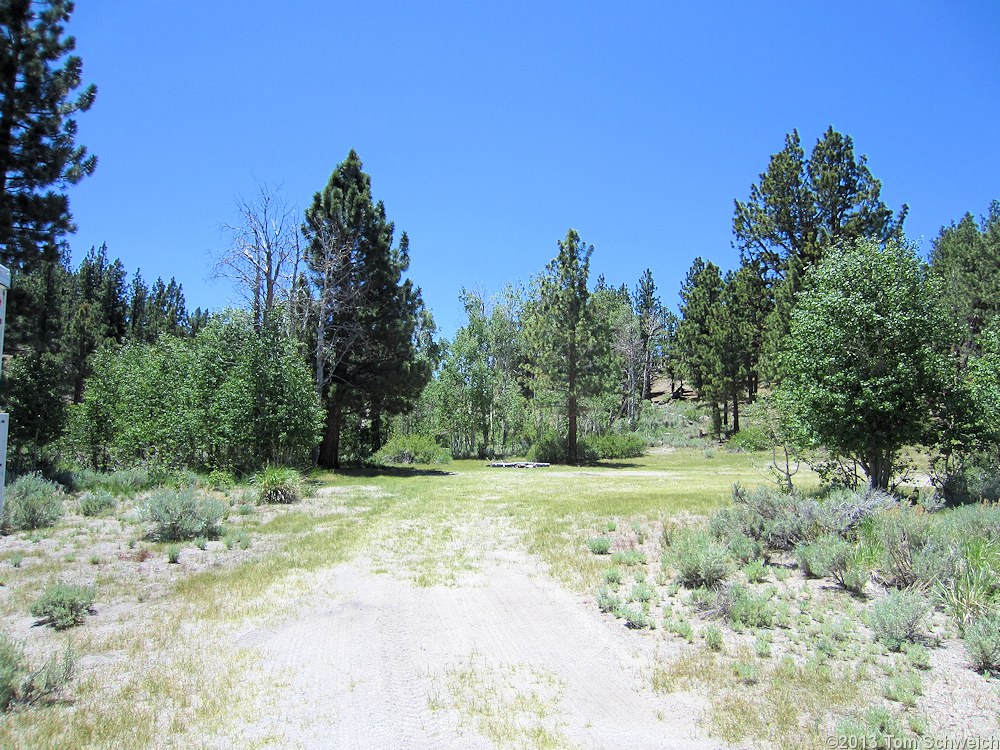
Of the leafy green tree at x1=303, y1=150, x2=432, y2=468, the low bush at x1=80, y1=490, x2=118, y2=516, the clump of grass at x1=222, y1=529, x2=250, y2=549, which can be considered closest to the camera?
the clump of grass at x1=222, y1=529, x2=250, y2=549

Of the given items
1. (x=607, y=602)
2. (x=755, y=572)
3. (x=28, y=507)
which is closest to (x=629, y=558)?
(x=755, y=572)

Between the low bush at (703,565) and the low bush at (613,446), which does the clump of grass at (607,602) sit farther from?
the low bush at (613,446)

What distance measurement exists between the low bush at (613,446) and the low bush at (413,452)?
Answer: 8977 millimetres

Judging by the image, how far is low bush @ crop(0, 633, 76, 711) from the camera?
170 inches

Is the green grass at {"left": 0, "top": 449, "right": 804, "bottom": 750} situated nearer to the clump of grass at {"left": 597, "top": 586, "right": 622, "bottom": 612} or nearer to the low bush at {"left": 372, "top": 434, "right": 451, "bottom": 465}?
the clump of grass at {"left": 597, "top": 586, "right": 622, "bottom": 612}

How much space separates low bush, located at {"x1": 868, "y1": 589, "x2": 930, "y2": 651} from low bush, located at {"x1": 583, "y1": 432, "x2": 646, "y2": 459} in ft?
105

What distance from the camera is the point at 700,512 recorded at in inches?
510

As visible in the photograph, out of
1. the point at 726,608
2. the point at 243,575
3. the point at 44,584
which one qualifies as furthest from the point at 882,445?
the point at 44,584

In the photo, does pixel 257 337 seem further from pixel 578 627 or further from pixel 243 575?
pixel 578 627

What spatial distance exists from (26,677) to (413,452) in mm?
A: 32314

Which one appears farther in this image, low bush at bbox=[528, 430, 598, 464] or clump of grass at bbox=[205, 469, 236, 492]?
low bush at bbox=[528, 430, 598, 464]

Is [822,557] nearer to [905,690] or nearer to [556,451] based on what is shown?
[905,690]

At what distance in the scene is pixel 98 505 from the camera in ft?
41.7

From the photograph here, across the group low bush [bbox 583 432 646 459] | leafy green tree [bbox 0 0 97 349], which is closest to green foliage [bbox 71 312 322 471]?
leafy green tree [bbox 0 0 97 349]
